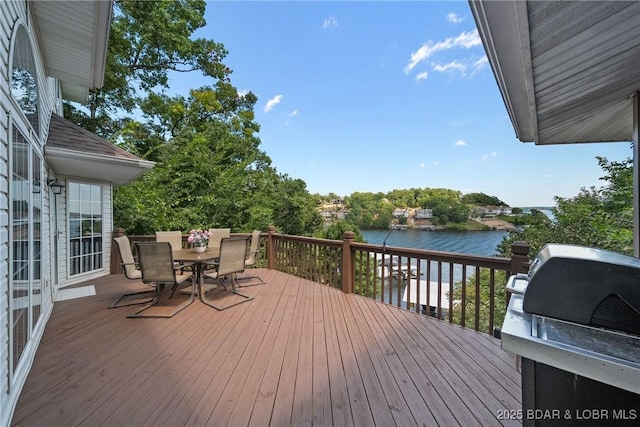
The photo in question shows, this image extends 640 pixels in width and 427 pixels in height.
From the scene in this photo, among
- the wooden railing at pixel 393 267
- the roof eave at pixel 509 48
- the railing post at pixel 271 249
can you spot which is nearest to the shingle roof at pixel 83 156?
the railing post at pixel 271 249

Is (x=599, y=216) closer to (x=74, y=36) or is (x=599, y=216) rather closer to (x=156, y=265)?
(x=156, y=265)

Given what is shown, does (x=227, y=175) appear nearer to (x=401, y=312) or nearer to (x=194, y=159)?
(x=194, y=159)

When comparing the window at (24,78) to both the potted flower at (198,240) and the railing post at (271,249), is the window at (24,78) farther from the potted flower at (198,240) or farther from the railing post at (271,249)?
the railing post at (271,249)

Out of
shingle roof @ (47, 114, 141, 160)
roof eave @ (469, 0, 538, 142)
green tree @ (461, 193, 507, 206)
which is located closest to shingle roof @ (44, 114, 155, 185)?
shingle roof @ (47, 114, 141, 160)

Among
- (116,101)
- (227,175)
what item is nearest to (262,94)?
(116,101)

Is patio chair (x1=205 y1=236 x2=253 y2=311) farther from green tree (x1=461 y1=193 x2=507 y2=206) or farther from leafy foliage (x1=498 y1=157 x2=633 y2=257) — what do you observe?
green tree (x1=461 y1=193 x2=507 y2=206)

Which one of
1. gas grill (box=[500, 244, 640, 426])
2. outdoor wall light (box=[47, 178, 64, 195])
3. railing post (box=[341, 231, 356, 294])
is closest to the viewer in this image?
gas grill (box=[500, 244, 640, 426])

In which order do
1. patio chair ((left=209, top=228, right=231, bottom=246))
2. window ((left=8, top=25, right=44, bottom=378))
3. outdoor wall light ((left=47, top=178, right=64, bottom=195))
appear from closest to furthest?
window ((left=8, top=25, right=44, bottom=378)) → outdoor wall light ((left=47, top=178, right=64, bottom=195)) → patio chair ((left=209, top=228, right=231, bottom=246))

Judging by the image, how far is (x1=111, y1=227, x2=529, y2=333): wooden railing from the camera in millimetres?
2736

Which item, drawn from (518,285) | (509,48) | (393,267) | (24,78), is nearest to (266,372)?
(518,285)

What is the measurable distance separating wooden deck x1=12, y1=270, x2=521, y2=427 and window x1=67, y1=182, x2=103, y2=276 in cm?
211

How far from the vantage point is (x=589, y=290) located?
101cm

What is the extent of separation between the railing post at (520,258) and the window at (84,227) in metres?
6.94

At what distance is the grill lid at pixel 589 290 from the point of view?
0.94m
